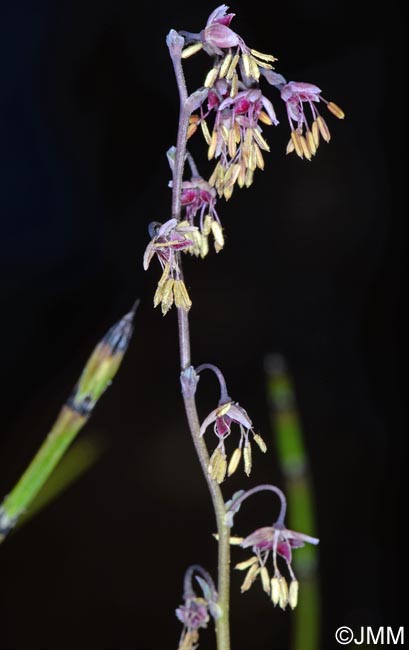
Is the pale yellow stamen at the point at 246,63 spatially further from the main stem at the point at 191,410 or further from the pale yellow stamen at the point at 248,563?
the pale yellow stamen at the point at 248,563

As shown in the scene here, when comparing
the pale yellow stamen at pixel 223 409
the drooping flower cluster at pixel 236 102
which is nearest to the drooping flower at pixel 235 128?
the drooping flower cluster at pixel 236 102

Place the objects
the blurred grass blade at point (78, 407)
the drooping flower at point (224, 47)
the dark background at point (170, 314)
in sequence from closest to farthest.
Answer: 1. the drooping flower at point (224, 47)
2. the blurred grass blade at point (78, 407)
3. the dark background at point (170, 314)

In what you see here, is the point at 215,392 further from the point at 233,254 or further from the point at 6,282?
the point at 6,282

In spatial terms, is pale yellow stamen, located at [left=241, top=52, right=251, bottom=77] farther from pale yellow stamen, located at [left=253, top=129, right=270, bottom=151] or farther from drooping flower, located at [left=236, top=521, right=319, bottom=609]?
drooping flower, located at [left=236, top=521, right=319, bottom=609]

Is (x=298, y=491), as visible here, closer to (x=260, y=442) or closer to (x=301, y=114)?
(x=260, y=442)

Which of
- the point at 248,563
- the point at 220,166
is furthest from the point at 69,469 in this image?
the point at 220,166

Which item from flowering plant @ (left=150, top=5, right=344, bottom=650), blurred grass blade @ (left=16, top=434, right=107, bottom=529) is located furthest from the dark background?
flowering plant @ (left=150, top=5, right=344, bottom=650)

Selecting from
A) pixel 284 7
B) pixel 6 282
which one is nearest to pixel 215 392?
pixel 6 282
